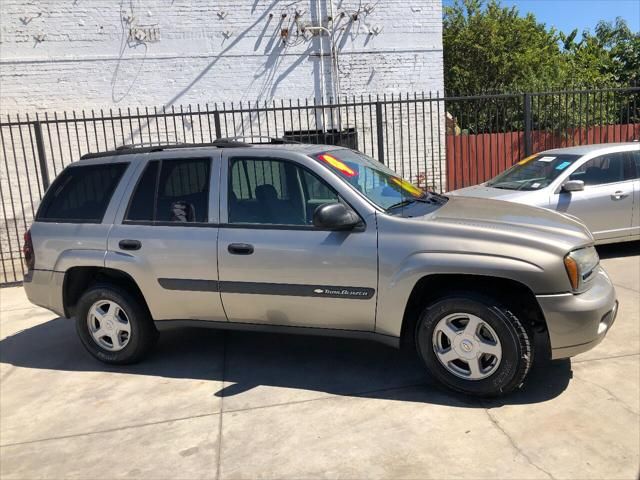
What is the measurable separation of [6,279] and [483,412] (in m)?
7.82

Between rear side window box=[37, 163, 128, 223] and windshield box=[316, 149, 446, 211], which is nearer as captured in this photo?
windshield box=[316, 149, 446, 211]

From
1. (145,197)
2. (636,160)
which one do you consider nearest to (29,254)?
(145,197)

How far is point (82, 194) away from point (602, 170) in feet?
20.8

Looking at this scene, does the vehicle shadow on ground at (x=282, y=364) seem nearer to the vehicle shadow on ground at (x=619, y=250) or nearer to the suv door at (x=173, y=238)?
the suv door at (x=173, y=238)

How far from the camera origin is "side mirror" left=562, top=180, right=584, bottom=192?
688cm

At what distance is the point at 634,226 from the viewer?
7.26 meters

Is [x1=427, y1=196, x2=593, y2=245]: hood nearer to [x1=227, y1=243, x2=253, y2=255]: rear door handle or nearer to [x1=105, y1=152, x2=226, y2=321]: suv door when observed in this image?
[x1=227, y1=243, x2=253, y2=255]: rear door handle

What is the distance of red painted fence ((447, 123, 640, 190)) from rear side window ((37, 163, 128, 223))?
836 cm

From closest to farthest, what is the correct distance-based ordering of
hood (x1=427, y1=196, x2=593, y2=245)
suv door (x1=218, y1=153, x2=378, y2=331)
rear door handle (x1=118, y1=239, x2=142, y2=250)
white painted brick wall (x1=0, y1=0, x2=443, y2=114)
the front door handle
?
1. hood (x1=427, y1=196, x2=593, y2=245)
2. suv door (x1=218, y1=153, x2=378, y2=331)
3. rear door handle (x1=118, y1=239, x2=142, y2=250)
4. the front door handle
5. white painted brick wall (x1=0, y1=0, x2=443, y2=114)

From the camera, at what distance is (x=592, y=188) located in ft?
23.3

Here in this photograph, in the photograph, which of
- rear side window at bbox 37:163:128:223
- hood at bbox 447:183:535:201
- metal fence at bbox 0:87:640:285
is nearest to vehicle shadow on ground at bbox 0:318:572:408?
rear side window at bbox 37:163:128:223

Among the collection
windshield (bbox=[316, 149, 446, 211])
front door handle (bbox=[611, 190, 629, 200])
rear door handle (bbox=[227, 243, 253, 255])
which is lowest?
front door handle (bbox=[611, 190, 629, 200])

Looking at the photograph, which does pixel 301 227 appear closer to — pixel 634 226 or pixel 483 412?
pixel 483 412

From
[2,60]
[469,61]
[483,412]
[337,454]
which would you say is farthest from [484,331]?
[469,61]
